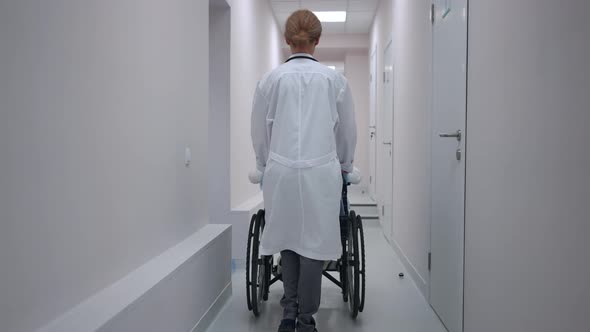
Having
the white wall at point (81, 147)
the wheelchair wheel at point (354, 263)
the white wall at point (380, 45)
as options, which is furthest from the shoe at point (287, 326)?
the white wall at point (380, 45)

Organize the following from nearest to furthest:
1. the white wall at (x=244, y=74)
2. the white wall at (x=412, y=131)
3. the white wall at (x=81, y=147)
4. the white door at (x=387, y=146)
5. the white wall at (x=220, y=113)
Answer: the white wall at (x=81, y=147) → the white wall at (x=412, y=131) → the white wall at (x=220, y=113) → the white wall at (x=244, y=74) → the white door at (x=387, y=146)

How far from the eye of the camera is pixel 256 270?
2.35 meters

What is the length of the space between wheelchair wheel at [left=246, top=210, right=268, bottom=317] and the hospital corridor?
0.05 ft

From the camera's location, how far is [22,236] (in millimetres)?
1108

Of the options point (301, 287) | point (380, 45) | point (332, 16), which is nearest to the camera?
point (301, 287)

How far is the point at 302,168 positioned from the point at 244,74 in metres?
2.59

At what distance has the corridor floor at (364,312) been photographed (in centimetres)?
243

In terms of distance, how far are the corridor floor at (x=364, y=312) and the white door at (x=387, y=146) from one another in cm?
139

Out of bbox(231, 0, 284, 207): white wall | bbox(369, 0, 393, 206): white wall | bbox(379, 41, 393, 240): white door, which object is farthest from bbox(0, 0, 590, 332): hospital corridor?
bbox(369, 0, 393, 206): white wall

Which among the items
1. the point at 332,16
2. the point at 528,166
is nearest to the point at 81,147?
the point at 528,166

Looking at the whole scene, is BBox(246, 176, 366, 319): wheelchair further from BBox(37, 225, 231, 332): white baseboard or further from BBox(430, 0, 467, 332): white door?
BBox(430, 0, 467, 332): white door

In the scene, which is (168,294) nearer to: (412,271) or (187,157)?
(187,157)

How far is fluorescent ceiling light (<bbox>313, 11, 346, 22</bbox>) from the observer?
675 cm

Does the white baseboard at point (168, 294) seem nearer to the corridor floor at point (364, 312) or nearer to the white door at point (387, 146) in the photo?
the corridor floor at point (364, 312)
